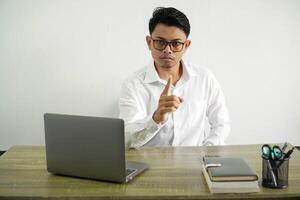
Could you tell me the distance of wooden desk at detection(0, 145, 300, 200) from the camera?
1.32 meters

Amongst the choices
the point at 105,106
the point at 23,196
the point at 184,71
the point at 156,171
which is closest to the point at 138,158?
the point at 156,171

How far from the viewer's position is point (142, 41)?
2902 mm

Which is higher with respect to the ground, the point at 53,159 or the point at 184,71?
the point at 184,71

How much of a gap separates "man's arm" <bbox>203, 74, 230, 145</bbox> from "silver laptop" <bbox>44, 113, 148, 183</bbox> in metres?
0.92

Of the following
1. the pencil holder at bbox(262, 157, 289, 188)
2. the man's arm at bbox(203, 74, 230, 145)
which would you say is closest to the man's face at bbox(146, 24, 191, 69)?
the man's arm at bbox(203, 74, 230, 145)

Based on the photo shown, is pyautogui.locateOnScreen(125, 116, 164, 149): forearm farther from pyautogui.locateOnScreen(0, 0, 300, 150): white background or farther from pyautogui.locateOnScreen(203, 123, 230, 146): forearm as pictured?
pyautogui.locateOnScreen(0, 0, 300, 150): white background

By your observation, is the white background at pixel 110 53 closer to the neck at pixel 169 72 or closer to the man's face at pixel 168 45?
the neck at pixel 169 72

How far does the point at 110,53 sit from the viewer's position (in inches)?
114

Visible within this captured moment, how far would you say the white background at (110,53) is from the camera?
286 cm

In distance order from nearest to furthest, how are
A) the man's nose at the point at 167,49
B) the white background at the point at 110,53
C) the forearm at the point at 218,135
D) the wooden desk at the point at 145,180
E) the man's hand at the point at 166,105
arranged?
the wooden desk at the point at 145,180
the man's hand at the point at 166,105
the man's nose at the point at 167,49
the forearm at the point at 218,135
the white background at the point at 110,53

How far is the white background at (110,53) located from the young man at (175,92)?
1.79 ft

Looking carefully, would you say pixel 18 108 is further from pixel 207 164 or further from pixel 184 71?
pixel 207 164

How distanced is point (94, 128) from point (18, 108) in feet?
5.77

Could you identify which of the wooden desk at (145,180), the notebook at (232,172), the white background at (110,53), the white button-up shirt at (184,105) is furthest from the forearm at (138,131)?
the white background at (110,53)
